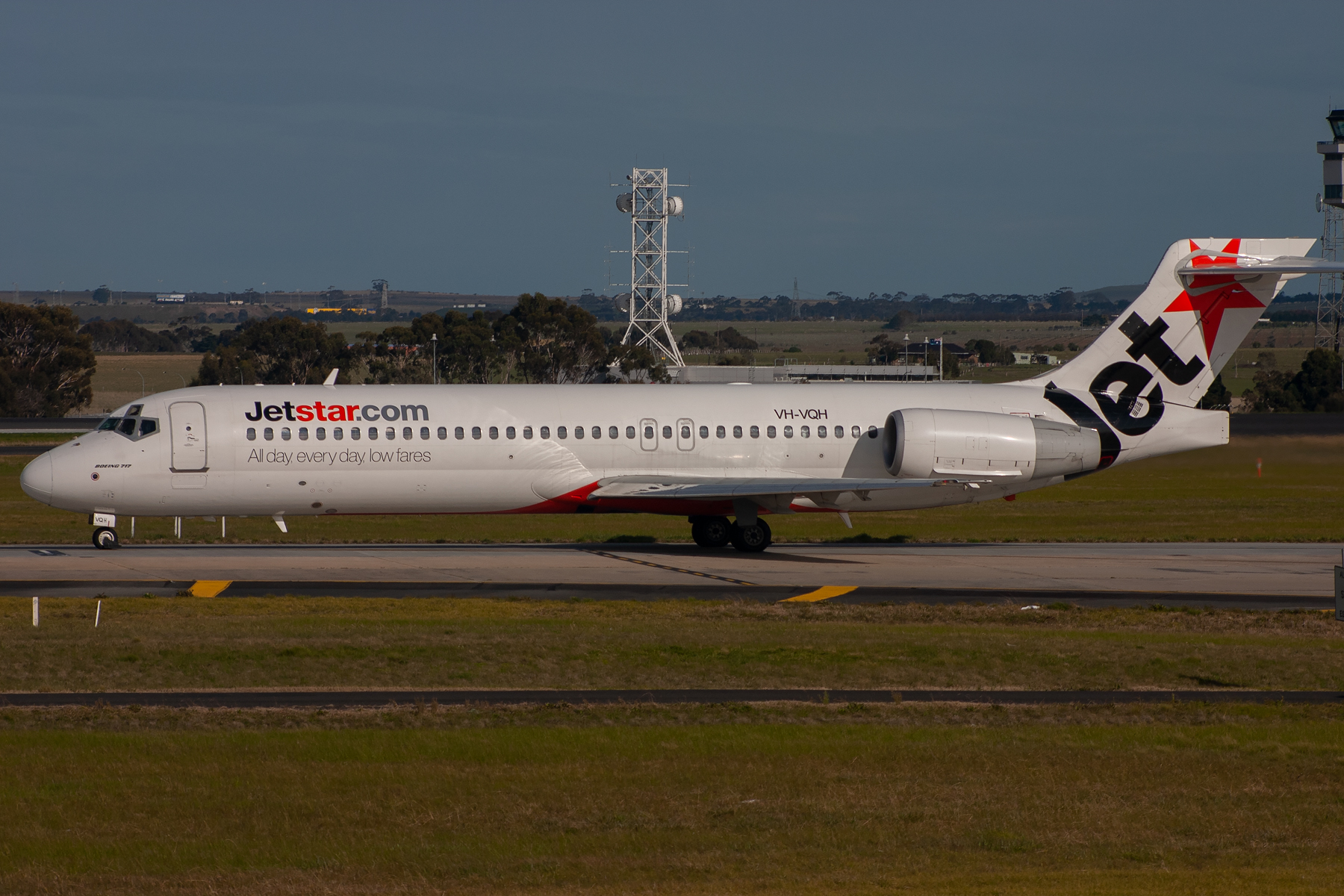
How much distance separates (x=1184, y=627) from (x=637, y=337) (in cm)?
11096

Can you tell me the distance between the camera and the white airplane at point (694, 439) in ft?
103

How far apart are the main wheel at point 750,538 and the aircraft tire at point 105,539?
14.6 m

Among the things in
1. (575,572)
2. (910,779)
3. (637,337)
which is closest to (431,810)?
(910,779)

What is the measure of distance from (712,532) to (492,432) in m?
6.08

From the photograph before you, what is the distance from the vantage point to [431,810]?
12078 millimetres

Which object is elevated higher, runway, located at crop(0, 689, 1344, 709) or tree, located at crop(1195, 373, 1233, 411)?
tree, located at crop(1195, 373, 1233, 411)

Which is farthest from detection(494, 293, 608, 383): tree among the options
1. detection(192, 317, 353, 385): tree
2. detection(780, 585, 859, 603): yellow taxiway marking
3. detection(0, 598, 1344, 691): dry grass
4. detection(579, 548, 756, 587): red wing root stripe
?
detection(0, 598, 1344, 691): dry grass

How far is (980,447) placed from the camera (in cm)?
3253

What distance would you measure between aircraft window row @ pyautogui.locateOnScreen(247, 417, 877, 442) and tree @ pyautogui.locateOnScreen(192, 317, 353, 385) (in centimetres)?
7060

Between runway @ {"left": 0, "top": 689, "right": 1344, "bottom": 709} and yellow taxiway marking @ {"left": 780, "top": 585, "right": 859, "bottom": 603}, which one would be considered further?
yellow taxiway marking @ {"left": 780, "top": 585, "right": 859, "bottom": 603}

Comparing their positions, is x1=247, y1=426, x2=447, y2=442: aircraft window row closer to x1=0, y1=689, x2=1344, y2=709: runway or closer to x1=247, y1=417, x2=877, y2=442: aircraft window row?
x1=247, y1=417, x2=877, y2=442: aircraft window row

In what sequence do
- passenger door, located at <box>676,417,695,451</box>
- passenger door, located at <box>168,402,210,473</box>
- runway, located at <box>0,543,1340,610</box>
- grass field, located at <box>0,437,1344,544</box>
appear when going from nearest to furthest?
runway, located at <box>0,543,1340,610</box>, passenger door, located at <box>168,402,210,473</box>, passenger door, located at <box>676,417,695,451</box>, grass field, located at <box>0,437,1344,544</box>

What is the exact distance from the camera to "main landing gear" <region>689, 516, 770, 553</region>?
33.3 metres

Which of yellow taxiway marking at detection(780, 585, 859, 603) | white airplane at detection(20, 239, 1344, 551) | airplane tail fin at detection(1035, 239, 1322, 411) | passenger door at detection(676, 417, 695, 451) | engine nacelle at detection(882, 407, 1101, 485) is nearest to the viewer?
yellow taxiway marking at detection(780, 585, 859, 603)
